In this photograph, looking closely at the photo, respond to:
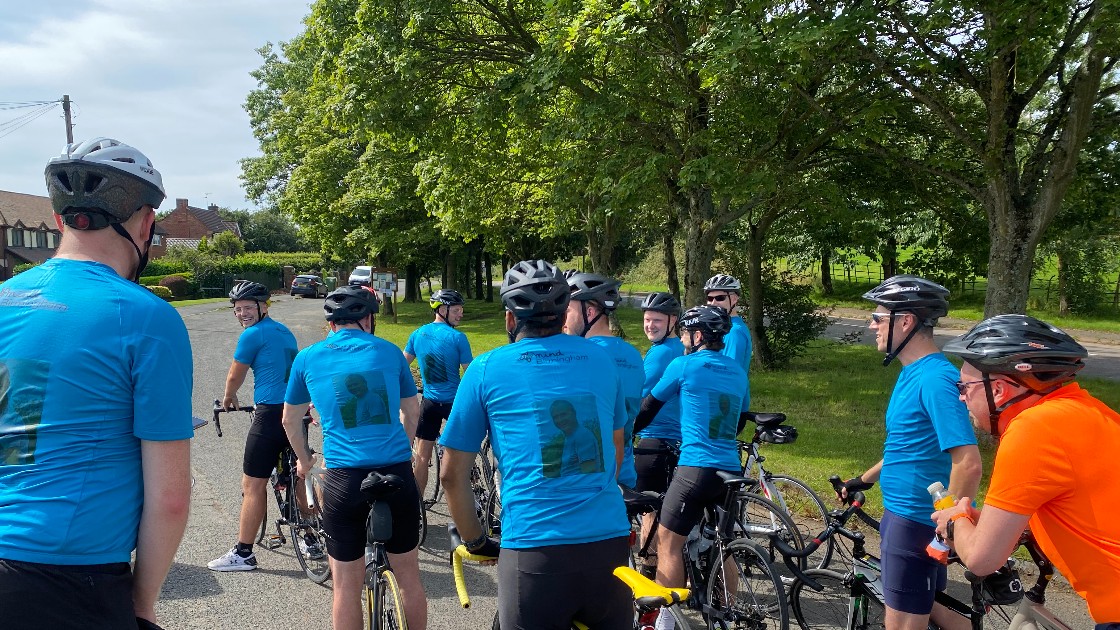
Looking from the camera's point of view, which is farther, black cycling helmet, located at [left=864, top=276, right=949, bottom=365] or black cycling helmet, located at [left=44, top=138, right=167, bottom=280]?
black cycling helmet, located at [left=864, top=276, right=949, bottom=365]

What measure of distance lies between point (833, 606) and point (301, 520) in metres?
4.16

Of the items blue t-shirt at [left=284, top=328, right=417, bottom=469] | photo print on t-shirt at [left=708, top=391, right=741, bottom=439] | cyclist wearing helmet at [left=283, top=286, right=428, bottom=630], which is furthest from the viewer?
photo print on t-shirt at [left=708, top=391, right=741, bottom=439]

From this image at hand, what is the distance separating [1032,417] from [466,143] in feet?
44.0

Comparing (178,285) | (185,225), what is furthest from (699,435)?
(185,225)

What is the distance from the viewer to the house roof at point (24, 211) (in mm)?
64562

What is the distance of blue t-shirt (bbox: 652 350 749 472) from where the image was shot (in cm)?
491

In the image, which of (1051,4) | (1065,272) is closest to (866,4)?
(1051,4)

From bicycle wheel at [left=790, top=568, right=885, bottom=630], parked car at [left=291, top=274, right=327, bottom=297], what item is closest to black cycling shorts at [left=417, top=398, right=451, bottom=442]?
parked car at [left=291, top=274, right=327, bottom=297]

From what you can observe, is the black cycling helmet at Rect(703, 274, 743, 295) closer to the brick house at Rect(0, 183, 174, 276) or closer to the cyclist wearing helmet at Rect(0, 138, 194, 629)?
the cyclist wearing helmet at Rect(0, 138, 194, 629)

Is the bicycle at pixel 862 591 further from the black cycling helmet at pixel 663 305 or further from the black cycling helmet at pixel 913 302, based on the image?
the black cycling helmet at pixel 663 305

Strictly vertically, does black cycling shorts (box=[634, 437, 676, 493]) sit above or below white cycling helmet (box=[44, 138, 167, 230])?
below

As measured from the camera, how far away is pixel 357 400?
174 inches

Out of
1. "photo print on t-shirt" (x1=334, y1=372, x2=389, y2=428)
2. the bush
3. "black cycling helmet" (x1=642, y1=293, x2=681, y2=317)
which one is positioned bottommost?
the bush

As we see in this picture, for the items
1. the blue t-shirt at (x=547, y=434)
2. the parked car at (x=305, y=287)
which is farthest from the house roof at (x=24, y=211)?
the blue t-shirt at (x=547, y=434)
